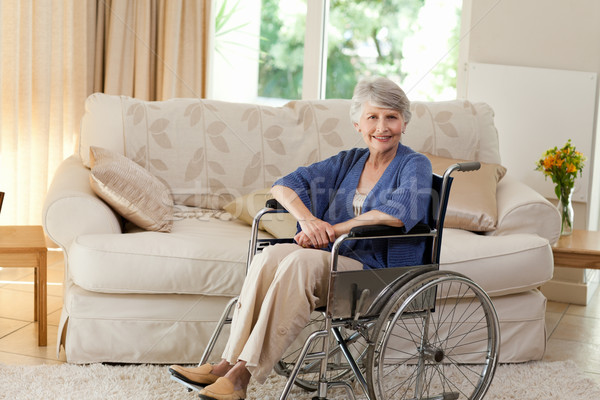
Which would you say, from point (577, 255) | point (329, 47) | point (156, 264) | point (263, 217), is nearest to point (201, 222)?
point (263, 217)

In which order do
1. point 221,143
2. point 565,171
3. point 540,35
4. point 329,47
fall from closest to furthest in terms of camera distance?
point 221,143 → point 565,171 → point 540,35 → point 329,47

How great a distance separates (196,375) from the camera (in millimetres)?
1785

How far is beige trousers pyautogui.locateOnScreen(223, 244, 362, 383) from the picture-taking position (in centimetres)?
172

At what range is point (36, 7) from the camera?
135 inches

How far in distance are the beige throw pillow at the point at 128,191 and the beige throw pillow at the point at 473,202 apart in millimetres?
1075

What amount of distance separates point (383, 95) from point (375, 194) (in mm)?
294

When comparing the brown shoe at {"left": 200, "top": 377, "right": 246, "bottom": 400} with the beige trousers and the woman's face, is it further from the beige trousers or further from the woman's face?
the woman's face

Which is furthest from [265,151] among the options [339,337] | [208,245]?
[339,337]

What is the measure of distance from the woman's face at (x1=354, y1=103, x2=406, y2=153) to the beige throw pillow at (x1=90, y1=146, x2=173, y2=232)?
85 cm

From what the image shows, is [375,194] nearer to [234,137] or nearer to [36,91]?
[234,137]

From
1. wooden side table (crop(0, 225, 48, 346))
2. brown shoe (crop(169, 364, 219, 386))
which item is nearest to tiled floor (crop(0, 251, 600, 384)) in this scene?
wooden side table (crop(0, 225, 48, 346))

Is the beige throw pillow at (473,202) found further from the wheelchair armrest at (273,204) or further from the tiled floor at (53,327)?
the wheelchair armrest at (273,204)

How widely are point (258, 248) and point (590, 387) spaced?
1197mm

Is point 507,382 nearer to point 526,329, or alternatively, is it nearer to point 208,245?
point 526,329
